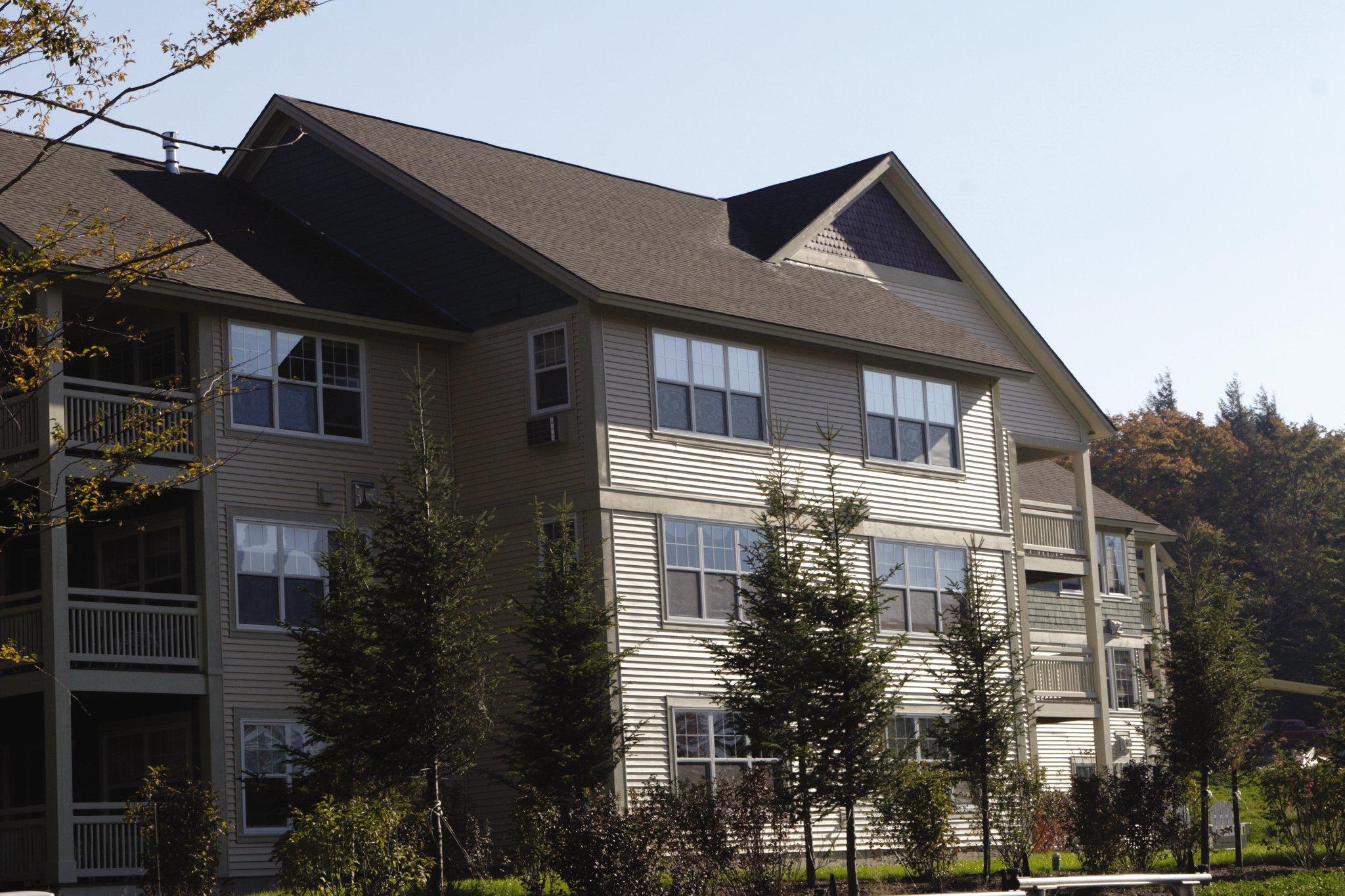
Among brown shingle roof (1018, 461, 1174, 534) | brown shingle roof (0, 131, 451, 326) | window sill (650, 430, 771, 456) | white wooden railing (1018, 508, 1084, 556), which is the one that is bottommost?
white wooden railing (1018, 508, 1084, 556)

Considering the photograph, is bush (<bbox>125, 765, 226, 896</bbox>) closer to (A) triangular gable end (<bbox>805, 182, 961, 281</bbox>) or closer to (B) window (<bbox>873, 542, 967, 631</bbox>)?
(B) window (<bbox>873, 542, 967, 631</bbox>)

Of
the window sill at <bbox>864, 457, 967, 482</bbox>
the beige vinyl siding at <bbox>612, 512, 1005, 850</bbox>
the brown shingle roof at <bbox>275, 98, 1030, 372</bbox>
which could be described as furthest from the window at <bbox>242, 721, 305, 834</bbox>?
the window sill at <bbox>864, 457, 967, 482</bbox>

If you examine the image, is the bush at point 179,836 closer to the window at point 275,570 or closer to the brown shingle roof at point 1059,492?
the window at point 275,570

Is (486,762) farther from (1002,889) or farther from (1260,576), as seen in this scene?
(1260,576)

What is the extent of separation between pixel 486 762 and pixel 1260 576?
6299cm

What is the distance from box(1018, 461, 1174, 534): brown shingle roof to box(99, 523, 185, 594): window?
2147cm

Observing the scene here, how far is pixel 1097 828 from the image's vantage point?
2620 cm

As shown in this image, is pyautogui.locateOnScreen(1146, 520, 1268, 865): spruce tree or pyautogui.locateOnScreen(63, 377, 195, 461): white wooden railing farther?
pyautogui.locateOnScreen(1146, 520, 1268, 865): spruce tree

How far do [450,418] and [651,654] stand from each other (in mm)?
5093

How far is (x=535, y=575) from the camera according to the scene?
26.2 m

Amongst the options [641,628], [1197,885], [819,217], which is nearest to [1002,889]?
[1197,885]

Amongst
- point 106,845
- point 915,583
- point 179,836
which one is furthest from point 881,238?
point 179,836

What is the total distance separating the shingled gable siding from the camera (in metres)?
28.0

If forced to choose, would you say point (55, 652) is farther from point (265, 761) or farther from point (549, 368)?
point (549, 368)
